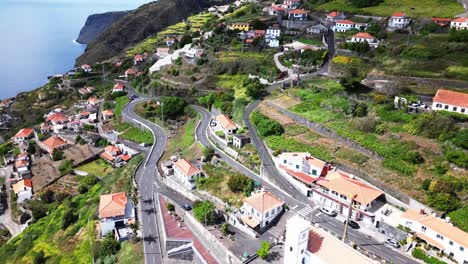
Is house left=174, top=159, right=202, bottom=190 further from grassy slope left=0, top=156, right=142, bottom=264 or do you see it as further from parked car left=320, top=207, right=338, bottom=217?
parked car left=320, top=207, right=338, bottom=217

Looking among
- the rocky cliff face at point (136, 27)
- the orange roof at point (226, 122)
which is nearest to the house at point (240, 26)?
the orange roof at point (226, 122)

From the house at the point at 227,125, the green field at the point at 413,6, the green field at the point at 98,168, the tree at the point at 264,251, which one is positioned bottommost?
the green field at the point at 98,168

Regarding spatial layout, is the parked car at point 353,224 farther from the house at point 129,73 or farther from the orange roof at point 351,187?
the house at point 129,73

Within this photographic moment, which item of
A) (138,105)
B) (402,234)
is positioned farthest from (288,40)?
(402,234)

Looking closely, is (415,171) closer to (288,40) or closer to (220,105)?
(220,105)

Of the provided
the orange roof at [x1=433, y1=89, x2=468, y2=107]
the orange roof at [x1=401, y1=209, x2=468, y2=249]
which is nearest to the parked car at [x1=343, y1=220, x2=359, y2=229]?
the orange roof at [x1=401, y1=209, x2=468, y2=249]
